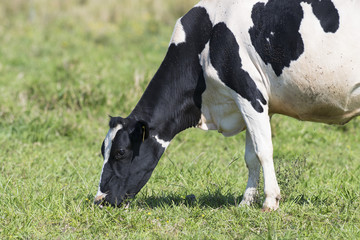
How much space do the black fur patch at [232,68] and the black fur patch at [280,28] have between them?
177 millimetres

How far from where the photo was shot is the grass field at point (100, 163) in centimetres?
455

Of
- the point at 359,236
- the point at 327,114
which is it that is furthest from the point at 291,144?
the point at 359,236

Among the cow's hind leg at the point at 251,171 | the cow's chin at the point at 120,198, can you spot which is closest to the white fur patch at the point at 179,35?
the cow's hind leg at the point at 251,171

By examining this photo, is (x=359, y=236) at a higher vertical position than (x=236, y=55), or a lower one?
lower

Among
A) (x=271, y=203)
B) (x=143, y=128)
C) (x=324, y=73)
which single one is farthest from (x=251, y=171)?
(x=324, y=73)

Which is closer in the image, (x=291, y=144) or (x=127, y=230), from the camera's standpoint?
(x=127, y=230)

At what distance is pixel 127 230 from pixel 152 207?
2.05 ft

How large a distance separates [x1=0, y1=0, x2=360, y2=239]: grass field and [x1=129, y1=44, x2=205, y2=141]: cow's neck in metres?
0.70

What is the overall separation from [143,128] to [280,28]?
1.34m

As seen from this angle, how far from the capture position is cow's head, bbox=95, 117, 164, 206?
16.1 ft

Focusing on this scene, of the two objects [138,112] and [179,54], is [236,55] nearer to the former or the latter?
[179,54]

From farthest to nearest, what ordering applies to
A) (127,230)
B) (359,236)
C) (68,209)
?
(68,209)
(127,230)
(359,236)

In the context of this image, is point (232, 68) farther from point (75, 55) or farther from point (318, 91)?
point (75, 55)

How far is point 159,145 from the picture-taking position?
5.02 meters
